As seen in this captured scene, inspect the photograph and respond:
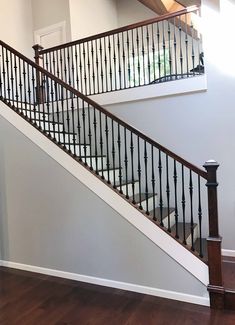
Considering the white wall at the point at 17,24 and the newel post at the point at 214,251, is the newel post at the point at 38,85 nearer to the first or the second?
the white wall at the point at 17,24

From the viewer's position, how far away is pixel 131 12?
23.7ft

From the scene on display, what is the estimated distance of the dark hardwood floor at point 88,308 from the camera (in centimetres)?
235

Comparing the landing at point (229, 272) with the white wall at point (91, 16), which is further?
the white wall at point (91, 16)

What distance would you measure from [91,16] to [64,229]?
5.45m

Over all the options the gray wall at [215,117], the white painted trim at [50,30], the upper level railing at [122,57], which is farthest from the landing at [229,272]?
the white painted trim at [50,30]

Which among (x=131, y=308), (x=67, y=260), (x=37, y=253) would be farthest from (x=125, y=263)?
(x=37, y=253)

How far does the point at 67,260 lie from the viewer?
3.25m

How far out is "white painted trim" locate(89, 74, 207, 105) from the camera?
11.8 feet

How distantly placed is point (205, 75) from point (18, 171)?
267 cm

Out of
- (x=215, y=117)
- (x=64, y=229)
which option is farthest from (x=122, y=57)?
(x=64, y=229)

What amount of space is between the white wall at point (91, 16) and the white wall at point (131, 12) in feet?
0.53

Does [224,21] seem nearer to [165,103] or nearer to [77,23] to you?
[165,103]

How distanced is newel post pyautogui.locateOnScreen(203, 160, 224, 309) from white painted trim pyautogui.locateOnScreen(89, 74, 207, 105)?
1.47m

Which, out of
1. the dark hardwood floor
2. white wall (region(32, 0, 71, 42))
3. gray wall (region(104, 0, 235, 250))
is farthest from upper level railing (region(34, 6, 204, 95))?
the dark hardwood floor
